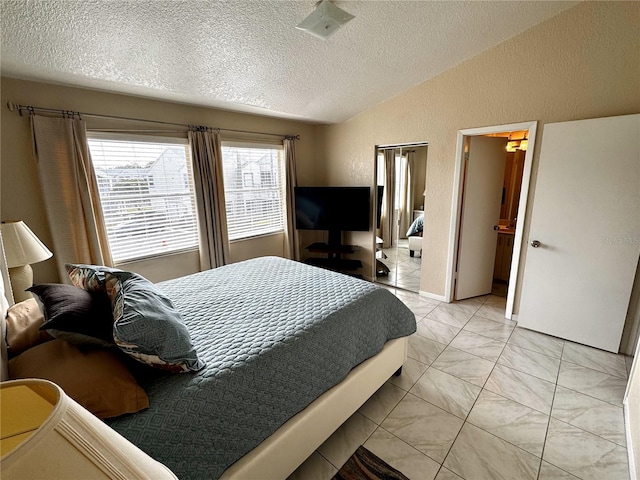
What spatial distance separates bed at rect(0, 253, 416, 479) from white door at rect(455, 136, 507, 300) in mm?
1752

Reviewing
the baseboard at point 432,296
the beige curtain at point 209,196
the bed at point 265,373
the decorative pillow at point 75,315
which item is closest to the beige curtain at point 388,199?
the baseboard at point 432,296

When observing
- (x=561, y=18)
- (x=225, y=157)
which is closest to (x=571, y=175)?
(x=561, y=18)

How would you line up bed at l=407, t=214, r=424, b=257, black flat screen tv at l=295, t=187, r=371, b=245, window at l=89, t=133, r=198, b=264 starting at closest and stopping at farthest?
window at l=89, t=133, r=198, b=264 < bed at l=407, t=214, r=424, b=257 < black flat screen tv at l=295, t=187, r=371, b=245

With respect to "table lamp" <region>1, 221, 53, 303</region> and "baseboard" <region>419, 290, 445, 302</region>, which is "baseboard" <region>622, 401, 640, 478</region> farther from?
"table lamp" <region>1, 221, 53, 303</region>

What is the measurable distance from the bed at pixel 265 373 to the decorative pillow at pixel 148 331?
0.09 metres

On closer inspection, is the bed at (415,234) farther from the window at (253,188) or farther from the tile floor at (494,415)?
the window at (253,188)

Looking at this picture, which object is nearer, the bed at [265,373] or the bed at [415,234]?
the bed at [265,373]

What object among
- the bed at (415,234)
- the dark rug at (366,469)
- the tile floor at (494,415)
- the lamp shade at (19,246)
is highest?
the lamp shade at (19,246)

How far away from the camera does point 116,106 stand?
8.68 ft

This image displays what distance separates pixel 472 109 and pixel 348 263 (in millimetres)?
2398

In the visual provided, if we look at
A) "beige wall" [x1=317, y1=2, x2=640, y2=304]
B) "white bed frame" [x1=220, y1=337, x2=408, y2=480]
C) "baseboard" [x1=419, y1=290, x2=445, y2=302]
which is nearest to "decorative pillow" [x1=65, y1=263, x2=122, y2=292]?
"white bed frame" [x1=220, y1=337, x2=408, y2=480]

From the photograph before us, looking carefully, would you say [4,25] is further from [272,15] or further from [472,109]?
[472,109]

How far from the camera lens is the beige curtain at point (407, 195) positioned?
3719 mm

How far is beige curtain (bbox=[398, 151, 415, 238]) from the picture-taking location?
372cm
